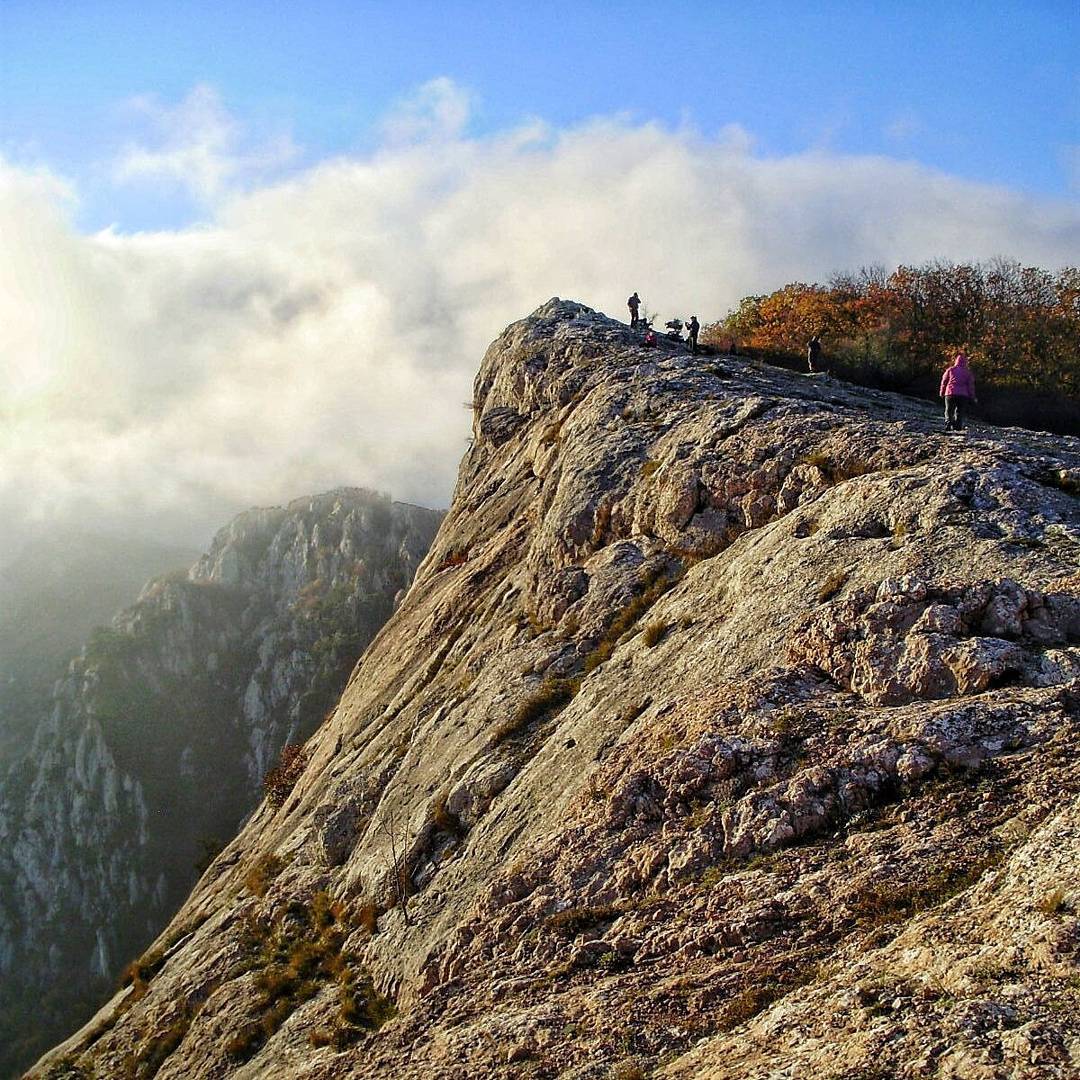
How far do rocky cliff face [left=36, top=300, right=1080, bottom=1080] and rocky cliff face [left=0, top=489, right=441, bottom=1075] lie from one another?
11371 cm

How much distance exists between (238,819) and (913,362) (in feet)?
419

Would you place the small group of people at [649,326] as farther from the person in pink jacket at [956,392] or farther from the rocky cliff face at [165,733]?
the rocky cliff face at [165,733]

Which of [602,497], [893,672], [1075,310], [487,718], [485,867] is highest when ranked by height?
[1075,310]

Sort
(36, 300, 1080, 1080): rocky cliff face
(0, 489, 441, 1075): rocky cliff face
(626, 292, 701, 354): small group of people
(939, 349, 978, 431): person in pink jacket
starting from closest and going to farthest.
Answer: (36, 300, 1080, 1080): rocky cliff face
(939, 349, 978, 431): person in pink jacket
(626, 292, 701, 354): small group of people
(0, 489, 441, 1075): rocky cliff face

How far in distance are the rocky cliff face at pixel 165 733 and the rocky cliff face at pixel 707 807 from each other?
113706mm

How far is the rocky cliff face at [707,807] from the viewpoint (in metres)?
11.6

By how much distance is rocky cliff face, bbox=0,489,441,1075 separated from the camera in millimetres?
126312

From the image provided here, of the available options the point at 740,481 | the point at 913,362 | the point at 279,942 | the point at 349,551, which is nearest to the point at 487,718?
the point at 279,942

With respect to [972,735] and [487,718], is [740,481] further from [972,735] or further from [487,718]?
[972,735]

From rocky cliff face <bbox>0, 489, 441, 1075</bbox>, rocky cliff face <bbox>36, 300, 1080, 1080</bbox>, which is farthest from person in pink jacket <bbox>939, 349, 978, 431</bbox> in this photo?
rocky cliff face <bbox>0, 489, 441, 1075</bbox>

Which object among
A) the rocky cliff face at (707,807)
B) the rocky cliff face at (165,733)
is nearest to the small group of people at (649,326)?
the rocky cliff face at (707,807)

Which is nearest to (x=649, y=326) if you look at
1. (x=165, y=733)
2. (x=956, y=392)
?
(x=956, y=392)

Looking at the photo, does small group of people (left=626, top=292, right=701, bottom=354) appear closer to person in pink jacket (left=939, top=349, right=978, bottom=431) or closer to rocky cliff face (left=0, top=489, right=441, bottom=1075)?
person in pink jacket (left=939, top=349, right=978, bottom=431)

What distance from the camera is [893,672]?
1636 centimetres
